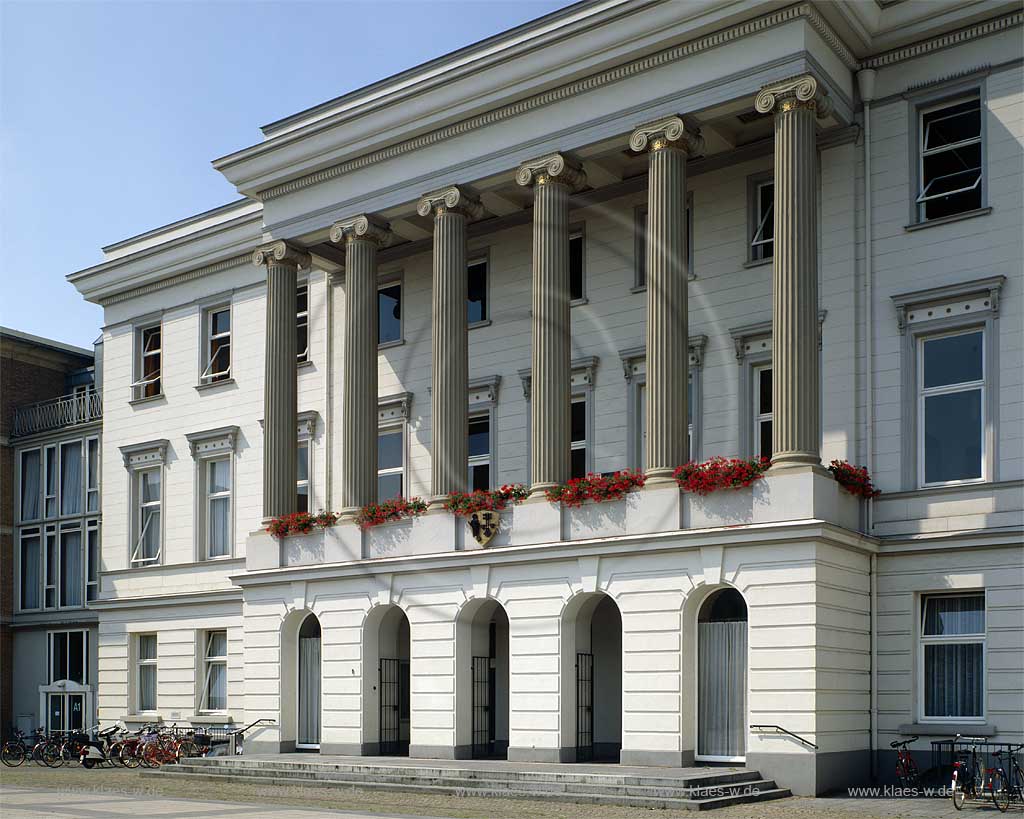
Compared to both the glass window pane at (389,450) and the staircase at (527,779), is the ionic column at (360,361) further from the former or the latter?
the staircase at (527,779)

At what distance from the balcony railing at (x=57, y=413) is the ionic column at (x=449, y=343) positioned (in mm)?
18708

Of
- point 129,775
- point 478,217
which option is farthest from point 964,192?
point 129,775

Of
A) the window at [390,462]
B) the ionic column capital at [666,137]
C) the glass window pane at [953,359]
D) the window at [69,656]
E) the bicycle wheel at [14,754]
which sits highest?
the ionic column capital at [666,137]

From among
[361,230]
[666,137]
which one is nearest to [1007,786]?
[666,137]

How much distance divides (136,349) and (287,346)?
10078mm

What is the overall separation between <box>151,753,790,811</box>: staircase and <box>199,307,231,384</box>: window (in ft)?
41.6

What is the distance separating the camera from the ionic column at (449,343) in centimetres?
2727

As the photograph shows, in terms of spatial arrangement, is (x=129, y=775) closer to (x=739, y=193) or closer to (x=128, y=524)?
(x=128, y=524)

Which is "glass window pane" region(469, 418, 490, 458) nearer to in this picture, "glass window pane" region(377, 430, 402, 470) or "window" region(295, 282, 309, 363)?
"glass window pane" region(377, 430, 402, 470)

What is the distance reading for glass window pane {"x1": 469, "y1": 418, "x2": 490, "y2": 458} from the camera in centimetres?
3014

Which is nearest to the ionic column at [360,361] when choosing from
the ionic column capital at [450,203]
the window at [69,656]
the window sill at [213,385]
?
the ionic column capital at [450,203]

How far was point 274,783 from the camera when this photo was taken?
82.9 feet

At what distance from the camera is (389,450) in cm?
3184

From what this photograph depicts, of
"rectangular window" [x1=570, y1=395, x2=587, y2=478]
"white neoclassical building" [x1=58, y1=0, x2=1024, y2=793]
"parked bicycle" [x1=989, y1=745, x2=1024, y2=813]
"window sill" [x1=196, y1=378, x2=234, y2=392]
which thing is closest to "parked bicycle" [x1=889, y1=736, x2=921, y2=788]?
"white neoclassical building" [x1=58, y1=0, x2=1024, y2=793]
